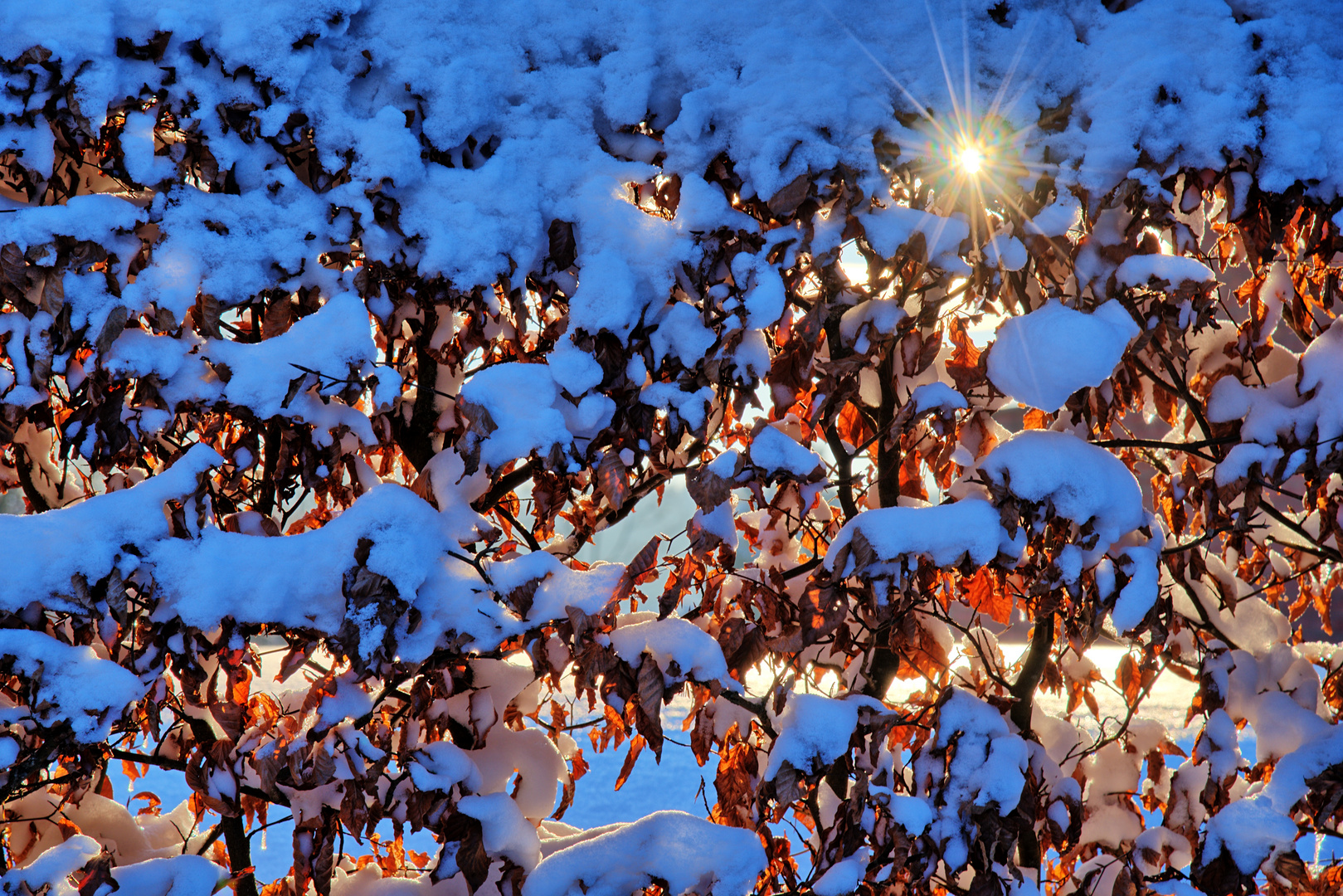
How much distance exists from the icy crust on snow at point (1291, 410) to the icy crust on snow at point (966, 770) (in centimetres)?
73

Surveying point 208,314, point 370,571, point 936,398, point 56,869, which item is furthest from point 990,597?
point 56,869

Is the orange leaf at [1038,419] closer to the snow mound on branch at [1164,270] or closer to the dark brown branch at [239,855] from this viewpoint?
the snow mound on branch at [1164,270]

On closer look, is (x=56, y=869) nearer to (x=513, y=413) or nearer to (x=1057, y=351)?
(x=513, y=413)

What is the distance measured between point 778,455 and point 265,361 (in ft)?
3.29

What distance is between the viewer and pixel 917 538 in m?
1.82

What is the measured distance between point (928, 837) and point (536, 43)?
1904 mm

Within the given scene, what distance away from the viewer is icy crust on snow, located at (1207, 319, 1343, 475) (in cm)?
196

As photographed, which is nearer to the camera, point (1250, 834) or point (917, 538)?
point (917, 538)

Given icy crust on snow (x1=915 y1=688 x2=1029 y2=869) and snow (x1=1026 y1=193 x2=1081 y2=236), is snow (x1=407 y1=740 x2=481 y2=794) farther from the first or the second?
snow (x1=1026 y1=193 x2=1081 y2=236)

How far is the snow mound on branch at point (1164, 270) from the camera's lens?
1786mm

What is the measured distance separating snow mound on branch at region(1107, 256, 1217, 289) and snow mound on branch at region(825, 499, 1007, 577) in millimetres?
550

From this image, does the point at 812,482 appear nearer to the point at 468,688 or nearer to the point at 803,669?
the point at 803,669

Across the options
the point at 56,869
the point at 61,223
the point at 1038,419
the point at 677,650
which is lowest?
the point at 56,869

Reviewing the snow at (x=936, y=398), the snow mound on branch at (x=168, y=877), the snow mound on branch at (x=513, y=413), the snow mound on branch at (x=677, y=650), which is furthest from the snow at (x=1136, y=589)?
the snow mound on branch at (x=168, y=877)
